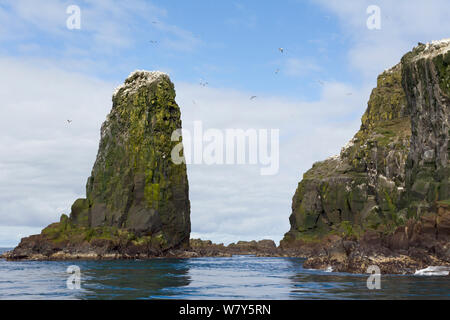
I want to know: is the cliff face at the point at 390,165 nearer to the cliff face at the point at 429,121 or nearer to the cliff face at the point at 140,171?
the cliff face at the point at 429,121

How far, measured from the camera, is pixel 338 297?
107 ft

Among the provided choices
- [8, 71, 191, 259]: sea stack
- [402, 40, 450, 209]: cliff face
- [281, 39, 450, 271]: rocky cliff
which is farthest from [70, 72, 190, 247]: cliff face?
[402, 40, 450, 209]: cliff face

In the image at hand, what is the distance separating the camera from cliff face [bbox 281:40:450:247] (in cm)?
7631

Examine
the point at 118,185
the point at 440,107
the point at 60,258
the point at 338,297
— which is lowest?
the point at 60,258

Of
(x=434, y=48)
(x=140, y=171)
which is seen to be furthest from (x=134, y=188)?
(x=434, y=48)

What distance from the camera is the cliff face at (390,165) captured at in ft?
250

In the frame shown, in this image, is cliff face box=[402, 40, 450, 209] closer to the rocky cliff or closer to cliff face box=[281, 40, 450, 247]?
cliff face box=[281, 40, 450, 247]

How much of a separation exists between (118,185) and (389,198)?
252ft

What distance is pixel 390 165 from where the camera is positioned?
126 metres

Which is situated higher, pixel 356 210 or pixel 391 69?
pixel 391 69

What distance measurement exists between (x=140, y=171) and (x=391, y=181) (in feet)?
235
